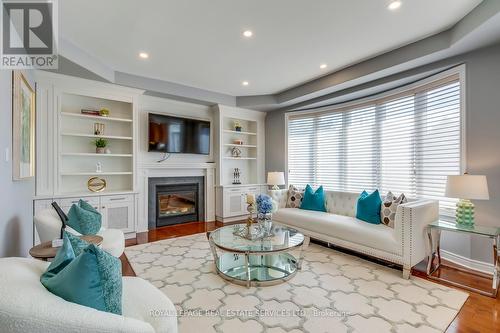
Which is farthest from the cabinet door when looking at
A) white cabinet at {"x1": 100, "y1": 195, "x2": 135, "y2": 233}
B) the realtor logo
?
the realtor logo

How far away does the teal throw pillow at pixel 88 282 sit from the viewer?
1059mm

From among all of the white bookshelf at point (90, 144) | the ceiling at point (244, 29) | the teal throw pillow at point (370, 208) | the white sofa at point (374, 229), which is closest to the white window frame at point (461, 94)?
the ceiling at point (244, 29)

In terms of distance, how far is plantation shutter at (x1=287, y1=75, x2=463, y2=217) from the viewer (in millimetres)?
3162

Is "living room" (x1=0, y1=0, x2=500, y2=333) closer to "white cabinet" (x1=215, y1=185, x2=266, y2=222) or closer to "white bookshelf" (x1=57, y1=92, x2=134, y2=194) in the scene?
"white bookshelf" (x1=57, y1=92, x2=134, y2=194)

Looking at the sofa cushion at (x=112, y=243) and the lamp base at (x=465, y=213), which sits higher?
the lamp base at (x=465, y=213)

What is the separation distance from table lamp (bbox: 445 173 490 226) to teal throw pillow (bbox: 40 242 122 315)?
320 centimetres

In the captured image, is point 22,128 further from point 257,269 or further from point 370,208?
point 370,208

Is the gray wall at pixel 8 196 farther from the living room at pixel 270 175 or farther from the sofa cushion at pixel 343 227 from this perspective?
the sofa cushion at pixel 343 227

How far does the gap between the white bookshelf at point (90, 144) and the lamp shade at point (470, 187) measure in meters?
4.54

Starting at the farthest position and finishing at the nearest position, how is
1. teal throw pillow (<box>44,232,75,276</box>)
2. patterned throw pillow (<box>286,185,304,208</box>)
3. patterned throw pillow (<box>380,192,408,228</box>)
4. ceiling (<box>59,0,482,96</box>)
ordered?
patterned throw pillow (<box>286,185,304,208</box>)
patterned throw pillow (<box>380,192,408,228</box>)
ceiling (<box>59,0,482,96</box>)
teal throw pillow (<box>44,232,75,276</box>)

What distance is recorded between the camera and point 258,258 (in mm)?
3031

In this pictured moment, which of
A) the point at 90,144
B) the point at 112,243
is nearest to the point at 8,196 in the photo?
the point at 112,243

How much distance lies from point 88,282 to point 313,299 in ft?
6.16

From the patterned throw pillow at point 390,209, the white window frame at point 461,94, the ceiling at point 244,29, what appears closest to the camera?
the ceiling at point 244,29
